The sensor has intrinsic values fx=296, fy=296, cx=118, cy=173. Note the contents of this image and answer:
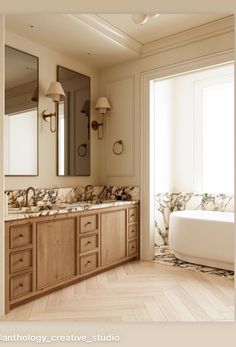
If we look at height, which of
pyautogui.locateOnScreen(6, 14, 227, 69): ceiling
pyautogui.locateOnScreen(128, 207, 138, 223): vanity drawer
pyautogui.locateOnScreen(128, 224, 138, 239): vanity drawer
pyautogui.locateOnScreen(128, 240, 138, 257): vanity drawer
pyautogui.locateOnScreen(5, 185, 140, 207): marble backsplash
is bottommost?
pyautogui.locateOnScreen(128, 240, 138, 257): vanity drawer

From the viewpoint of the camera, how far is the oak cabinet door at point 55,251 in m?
2.57

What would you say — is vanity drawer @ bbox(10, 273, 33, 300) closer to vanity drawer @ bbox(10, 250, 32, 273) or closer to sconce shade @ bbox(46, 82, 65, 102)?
vanity drawer @ bbox(10, 250, 32, 273)

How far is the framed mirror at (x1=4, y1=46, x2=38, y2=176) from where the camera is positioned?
2980 mm

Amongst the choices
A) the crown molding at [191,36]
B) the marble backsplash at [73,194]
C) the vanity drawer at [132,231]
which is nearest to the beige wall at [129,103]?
the crown molding at [191,36]

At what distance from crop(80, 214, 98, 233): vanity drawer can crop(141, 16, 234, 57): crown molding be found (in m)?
2.11

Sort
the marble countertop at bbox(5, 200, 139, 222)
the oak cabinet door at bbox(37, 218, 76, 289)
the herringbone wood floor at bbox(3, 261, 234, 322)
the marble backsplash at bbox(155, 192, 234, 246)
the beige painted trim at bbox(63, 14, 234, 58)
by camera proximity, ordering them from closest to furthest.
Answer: the herringbone wood floor at bbox(3, 261, 234, 322), the marble countertop at bbox(5, 200, 139, 222), the oak cabinet door at bbox(37, 218, 76, 289), the beige painted trim at bbox(63, 14, 234, 58), the marble backsplash at bbox(155, 192, 234, 246)

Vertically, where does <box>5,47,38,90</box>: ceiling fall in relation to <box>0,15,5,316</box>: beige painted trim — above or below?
above

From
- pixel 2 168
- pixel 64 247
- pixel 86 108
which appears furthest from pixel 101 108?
pixel 2 168

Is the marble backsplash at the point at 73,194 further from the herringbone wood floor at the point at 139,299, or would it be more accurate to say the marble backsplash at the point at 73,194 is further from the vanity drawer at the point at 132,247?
the herringbone wood floor at the point at 139,299

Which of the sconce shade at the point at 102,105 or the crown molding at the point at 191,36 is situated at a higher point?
the crown molding at the point at 191,36

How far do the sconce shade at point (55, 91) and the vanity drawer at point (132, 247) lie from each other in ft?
6.35

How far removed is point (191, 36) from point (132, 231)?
2385 millimetres

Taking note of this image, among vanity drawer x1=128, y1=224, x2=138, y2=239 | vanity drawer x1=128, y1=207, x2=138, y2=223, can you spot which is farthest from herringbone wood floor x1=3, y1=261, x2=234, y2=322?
vanity drawer x1=128, y1=207, x2=138, y2=223

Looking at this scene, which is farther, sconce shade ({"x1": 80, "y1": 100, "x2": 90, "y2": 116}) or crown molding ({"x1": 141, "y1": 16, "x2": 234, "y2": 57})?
sconce shade ({"x1": 80, "y1": 100, "x2": 90, "y2": 116})
